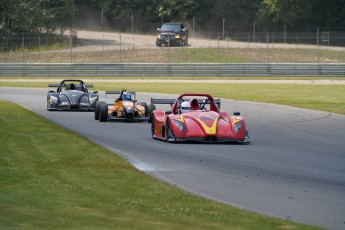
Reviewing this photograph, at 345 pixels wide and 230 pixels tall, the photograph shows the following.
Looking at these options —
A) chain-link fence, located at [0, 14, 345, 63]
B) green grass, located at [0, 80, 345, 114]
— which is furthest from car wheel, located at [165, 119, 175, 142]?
chain-link fence, located at [0, 14, 345, 63]

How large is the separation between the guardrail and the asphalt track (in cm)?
2844

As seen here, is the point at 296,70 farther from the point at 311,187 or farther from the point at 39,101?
the point at 311,187

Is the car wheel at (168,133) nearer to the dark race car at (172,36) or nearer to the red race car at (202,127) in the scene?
the red race car at (202,127)

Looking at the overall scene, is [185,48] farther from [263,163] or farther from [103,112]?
[263,163]

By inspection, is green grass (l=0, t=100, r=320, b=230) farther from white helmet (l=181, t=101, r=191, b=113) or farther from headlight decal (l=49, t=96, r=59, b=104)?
headlight decal (l=49, t=96, r=59, b=104)

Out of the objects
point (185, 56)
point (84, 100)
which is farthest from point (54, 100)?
point (185, 56)

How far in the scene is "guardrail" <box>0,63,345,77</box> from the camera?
54.3 meters

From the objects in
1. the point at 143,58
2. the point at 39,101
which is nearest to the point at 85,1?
the point at 143,58

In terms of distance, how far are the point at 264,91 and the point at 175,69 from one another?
14255mm

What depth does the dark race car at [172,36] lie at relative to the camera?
7038cm

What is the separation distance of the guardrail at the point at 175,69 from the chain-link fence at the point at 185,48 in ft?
15.8

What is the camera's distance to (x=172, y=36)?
70.9 metres

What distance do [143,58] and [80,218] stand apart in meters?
53.2

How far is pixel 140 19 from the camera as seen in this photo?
85875 millimetres
